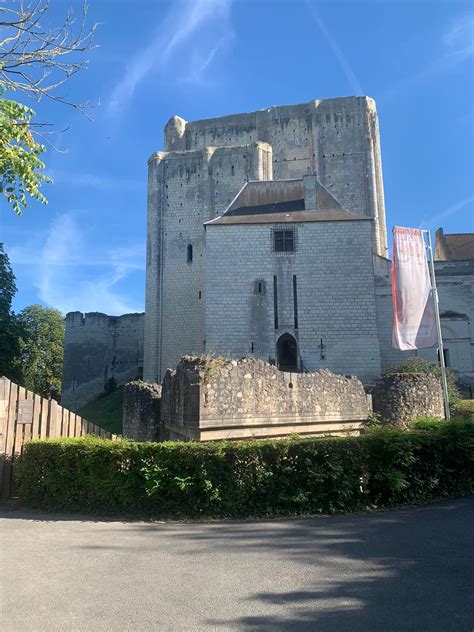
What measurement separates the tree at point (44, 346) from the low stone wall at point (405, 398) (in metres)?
43.6

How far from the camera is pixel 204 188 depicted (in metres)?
44.1

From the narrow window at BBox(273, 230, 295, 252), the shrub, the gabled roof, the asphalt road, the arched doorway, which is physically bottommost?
the asphalt road

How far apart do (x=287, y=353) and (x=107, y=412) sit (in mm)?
16157

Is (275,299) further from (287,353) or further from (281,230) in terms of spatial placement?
(281,230)

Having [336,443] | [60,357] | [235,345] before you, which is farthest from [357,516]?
[60,357]

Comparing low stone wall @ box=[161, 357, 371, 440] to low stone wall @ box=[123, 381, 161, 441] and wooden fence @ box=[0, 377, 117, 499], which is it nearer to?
low stone wall @ box=[123, 381, 161, 441]

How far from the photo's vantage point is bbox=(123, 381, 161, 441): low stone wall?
1478 cm

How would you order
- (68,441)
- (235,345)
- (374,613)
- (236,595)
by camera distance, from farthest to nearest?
(235,345), (68,441), (236,595), (374,613)

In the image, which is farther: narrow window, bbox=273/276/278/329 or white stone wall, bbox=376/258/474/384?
white stone wall, bbox=376/258/474/384

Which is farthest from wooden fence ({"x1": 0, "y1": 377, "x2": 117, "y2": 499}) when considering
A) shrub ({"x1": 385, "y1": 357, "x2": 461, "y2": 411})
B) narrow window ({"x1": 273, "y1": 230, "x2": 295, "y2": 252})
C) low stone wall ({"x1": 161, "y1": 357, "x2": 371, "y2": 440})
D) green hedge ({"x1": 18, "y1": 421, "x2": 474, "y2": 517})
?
narrow window ({"x1": 273, "y1": 230, "x2": 295, "y2": 252})

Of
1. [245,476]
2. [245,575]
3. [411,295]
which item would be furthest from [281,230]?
[245,575]

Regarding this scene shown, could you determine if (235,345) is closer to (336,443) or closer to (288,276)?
(288,276)

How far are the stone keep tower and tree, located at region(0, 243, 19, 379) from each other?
11.8 m

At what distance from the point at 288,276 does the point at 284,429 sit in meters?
20.2
